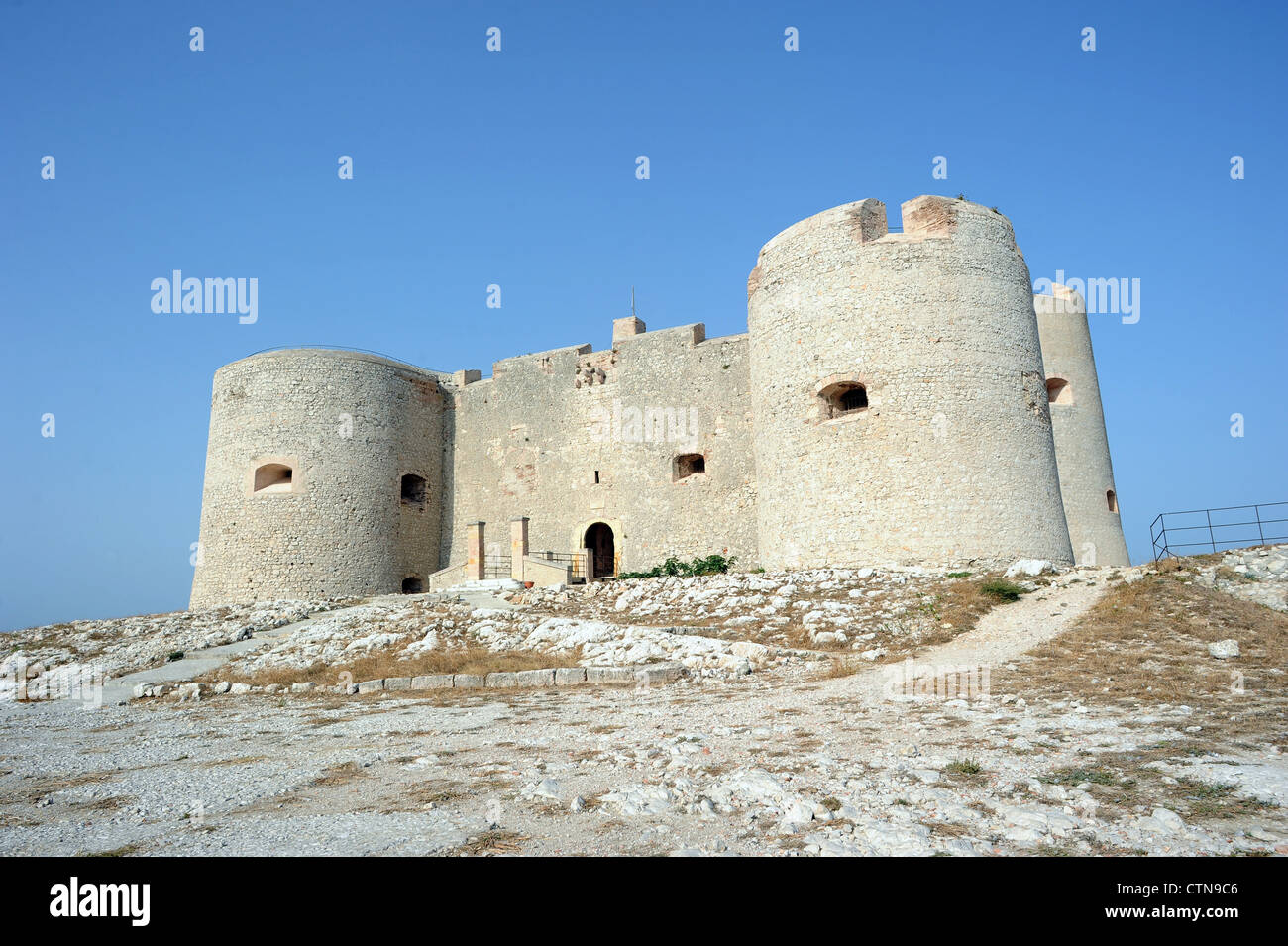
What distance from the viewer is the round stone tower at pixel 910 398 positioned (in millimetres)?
11961

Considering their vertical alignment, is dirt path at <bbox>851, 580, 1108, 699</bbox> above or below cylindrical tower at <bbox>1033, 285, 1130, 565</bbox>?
below

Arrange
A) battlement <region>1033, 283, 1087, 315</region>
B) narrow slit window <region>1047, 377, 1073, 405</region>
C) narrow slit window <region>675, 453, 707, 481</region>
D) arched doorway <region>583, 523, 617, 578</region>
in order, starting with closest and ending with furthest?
1. narrow slit window <region>1047, 377, 1073, 405</region>
2. narrow slit window <region>675, 453, 707, 481</region>
3. battlement <region>1033, 283, 1087, 315</region>
4. arched doorway <region>583, 523, 617, 578</region>

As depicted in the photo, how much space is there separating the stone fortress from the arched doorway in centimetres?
7

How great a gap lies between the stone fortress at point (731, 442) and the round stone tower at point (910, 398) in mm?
35

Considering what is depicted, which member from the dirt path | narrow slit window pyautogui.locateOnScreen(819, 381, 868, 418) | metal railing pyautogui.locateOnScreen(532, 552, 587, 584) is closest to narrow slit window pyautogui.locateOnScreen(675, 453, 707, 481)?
metal railing pyautogui.locateOnScreen(532, 552, 587, 584)

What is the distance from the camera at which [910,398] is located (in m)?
12.2

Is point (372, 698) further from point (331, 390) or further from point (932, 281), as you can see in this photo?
point (331, 390)

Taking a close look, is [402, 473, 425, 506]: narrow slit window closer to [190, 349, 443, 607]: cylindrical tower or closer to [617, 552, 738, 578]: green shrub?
[190, 349, 443, 607]: cylindrical tower

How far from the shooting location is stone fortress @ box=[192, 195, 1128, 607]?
12211 mm

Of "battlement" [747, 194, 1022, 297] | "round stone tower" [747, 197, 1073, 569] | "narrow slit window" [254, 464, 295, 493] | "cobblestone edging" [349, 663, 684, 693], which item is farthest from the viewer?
"narrow slit window" [254, 464, 295, 493]

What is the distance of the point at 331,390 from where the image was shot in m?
18.7

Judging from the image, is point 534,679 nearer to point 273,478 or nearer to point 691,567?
point 691,567
